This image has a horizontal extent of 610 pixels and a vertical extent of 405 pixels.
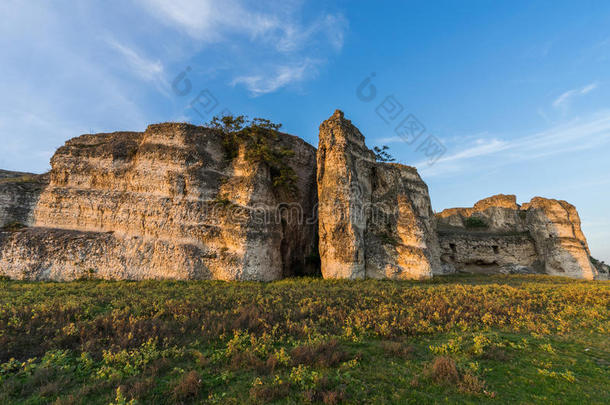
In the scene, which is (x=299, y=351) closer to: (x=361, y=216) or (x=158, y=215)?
(x=361, y=216)

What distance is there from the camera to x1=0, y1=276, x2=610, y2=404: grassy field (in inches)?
219

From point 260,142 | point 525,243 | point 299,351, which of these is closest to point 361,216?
point 260,142

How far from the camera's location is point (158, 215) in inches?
834

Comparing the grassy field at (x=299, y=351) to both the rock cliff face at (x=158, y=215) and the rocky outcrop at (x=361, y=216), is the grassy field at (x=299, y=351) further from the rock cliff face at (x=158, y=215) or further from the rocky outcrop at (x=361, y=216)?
the rocky outcrop at (x=361, y=216)

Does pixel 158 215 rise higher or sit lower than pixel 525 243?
higher

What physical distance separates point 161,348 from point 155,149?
19.2m

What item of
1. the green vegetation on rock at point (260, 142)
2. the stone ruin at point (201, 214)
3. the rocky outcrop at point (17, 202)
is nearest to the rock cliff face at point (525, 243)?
the stone ruin at point (201, 214)

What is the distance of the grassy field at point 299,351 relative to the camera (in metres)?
5.55

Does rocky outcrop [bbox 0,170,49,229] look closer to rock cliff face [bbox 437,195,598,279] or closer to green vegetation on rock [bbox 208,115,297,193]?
green vegetation on rock [bbox 208,115,297,193]

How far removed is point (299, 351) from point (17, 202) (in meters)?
25.9

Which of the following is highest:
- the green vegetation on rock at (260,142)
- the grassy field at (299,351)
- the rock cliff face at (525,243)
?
the green vegetation on rock at (260,142)

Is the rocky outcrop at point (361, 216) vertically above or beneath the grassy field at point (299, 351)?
above

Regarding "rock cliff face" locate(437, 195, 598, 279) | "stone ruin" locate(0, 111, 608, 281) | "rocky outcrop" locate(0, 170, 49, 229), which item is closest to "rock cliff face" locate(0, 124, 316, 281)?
"stone ruin" locate(0, 111, 608, 281)

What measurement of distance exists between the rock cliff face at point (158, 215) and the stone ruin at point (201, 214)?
78 millimetres
